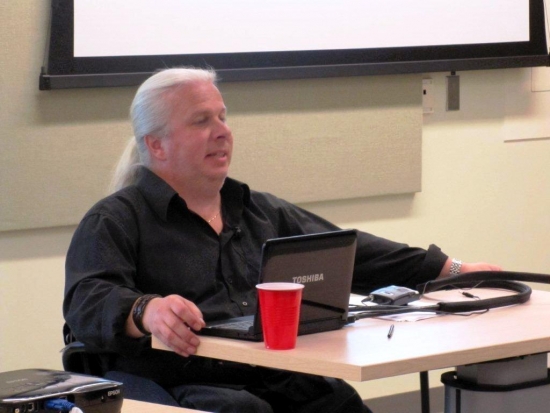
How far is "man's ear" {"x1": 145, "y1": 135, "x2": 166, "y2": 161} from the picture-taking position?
2551mm

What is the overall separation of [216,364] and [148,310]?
32 centimetres

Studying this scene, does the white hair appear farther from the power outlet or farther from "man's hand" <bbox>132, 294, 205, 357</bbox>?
the power outlet

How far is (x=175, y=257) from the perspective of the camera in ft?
7.79

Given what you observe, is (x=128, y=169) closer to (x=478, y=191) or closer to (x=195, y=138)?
(x=195, y=138)

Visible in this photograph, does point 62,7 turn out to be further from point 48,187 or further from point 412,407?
point 412,407

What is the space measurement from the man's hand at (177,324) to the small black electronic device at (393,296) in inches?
20.1

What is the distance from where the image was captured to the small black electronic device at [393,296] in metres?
2.28

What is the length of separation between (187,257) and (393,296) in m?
0.51

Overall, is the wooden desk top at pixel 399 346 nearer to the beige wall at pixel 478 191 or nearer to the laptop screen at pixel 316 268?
the laptop screen at pixel 316 268

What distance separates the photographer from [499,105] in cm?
413

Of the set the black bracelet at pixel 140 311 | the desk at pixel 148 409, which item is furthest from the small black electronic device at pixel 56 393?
the black bracelet at pixel 140 311

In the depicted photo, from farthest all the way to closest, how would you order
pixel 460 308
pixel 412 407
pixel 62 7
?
pixel 412 407 → pixel 62 7 → pixel 460 308

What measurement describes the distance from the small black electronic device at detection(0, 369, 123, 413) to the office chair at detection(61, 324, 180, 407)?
66 centimetres

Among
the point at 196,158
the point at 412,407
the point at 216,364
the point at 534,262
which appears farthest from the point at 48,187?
the point at 534,262
